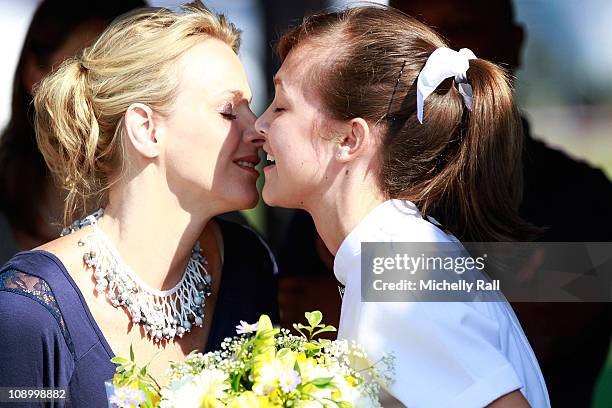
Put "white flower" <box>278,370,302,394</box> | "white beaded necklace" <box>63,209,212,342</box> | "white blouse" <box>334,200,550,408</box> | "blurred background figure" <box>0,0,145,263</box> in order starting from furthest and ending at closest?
"blurred background figure" <box>0,0,145,263</box> → "white beaded necklace" <box>63,209,212,342</box> → "white blouse" <box>334,200,550,408</box> → "white flower" <box>278,370,302,394</box>

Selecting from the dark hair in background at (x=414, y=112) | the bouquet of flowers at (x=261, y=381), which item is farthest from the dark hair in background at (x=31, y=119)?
the bouquet of flowers at (x=261, y=381)

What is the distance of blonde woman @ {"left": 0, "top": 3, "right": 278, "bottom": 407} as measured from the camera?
214cm

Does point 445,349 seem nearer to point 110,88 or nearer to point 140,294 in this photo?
point 140,294

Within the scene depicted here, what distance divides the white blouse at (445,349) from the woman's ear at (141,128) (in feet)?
2.26

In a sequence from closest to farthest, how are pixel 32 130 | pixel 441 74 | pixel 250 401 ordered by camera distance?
pixel 250 401
pixel 441 74
pixel 32 130

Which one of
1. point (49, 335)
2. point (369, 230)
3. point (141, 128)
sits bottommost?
point (49, 335)

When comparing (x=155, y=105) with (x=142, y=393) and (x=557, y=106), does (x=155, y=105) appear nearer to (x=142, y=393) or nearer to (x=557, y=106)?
(x=142, y=393)

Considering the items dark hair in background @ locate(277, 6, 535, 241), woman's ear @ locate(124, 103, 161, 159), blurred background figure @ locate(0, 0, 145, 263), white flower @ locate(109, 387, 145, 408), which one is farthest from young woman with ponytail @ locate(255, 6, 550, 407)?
blurred background figure @ locate(0, 0, 145, 263)

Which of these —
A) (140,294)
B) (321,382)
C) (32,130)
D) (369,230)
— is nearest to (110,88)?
(140,294)

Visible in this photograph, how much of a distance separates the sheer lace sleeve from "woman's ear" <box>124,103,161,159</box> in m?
0.42

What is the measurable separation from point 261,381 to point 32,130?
7.56 feet

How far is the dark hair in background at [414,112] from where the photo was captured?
1956mm

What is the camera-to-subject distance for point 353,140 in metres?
1.99

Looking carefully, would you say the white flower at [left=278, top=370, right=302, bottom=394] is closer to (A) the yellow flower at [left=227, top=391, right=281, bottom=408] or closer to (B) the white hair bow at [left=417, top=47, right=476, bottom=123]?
(A) the yellow flower at [left=227, top=391, right=281, bottom=408]
